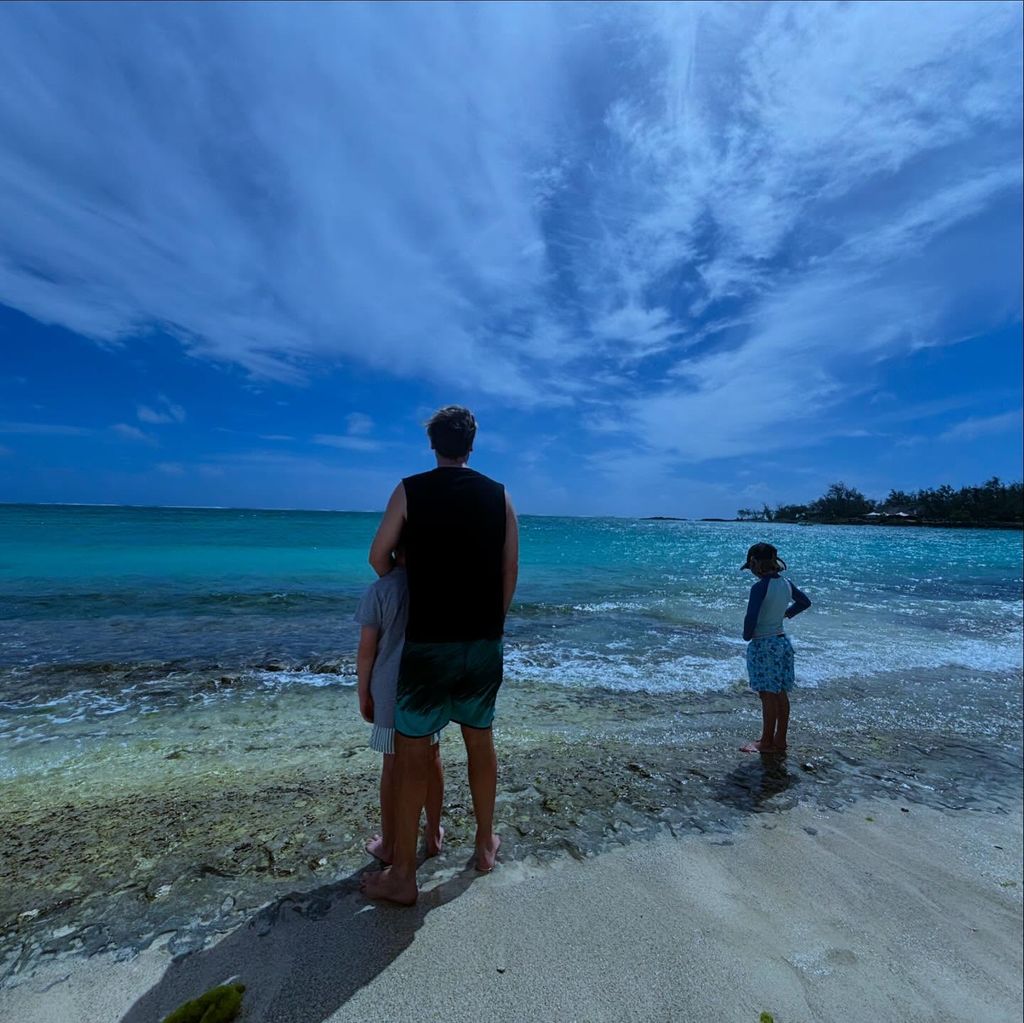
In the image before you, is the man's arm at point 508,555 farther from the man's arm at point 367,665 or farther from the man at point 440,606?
the man's arm at point 367,665

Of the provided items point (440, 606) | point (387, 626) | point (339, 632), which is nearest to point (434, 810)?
point (387, 626)

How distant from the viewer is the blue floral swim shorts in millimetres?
5570

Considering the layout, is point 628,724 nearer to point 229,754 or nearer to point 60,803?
point 229,754

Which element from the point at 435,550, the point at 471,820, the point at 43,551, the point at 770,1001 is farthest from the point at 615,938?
the point at 43,551

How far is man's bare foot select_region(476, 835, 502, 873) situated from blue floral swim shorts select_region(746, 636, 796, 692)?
3.44 meters

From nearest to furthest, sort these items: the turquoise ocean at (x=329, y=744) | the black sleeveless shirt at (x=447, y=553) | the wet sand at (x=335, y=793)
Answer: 1. the black sleeveless shirt at (x=447, y=553)
2. the wet sand at (x=335, y=793)
3. the turquoise ocean at (x=329, y=744)

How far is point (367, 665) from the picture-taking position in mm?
2949

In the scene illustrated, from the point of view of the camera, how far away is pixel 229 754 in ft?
17.4

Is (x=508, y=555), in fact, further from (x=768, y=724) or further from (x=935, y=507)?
(x=935, y=507)

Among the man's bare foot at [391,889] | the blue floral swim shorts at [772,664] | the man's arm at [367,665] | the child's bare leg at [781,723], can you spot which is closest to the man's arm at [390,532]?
the man's arm at [367,665]

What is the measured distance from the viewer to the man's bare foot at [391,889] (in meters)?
2.88

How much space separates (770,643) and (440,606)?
430 centimetres

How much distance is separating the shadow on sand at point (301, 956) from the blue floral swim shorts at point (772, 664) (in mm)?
3964

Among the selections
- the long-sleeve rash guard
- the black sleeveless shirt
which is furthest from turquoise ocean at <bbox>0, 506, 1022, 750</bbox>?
the black sleeveless shirt
